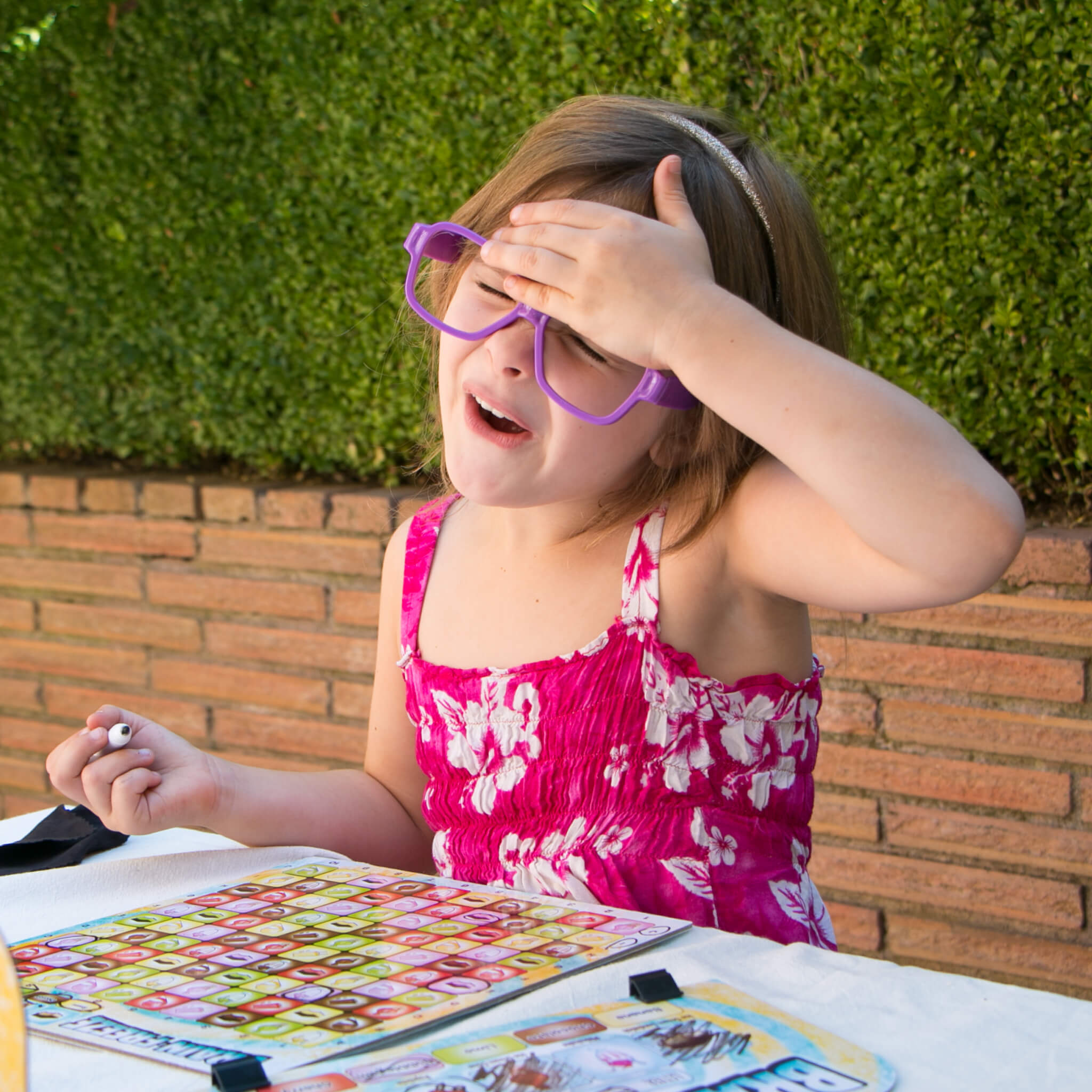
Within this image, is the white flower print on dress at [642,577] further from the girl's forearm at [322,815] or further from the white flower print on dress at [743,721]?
the girl's forearm at [322,815]

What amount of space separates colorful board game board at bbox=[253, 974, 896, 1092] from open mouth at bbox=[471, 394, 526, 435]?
67 centimetres

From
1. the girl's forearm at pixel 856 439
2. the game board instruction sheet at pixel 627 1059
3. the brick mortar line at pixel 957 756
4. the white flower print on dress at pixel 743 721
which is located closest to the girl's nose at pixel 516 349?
the girl's forearm at pixel 856 439

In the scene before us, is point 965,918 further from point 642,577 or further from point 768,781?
point 642,577

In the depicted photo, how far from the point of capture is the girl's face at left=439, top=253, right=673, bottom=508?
1296mm

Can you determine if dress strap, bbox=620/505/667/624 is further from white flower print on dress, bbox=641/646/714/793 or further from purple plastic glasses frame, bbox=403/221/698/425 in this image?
purple plastic glasses frame, bbox=403/221/698/425

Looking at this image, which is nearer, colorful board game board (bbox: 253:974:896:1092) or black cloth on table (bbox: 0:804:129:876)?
colorful board game board (bbox: 253:974:896:1092)

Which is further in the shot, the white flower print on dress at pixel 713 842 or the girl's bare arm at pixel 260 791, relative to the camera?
the white flower print on dress at pixel 713 842

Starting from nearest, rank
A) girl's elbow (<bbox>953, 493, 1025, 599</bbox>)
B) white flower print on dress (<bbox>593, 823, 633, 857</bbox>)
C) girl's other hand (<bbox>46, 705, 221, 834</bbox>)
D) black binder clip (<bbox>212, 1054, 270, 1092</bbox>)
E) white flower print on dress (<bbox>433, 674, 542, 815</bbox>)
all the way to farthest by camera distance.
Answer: black binder clip (<bbox>212, 1054, 270, 1092</bbox>) < girl's elbow (<bbox>953, 493, 1025, 599</bbox>) < girl's other hand (<bbox>46, 705, 221, 834</bbox>) < white flower print on dress (<bbox>593, 823, 633, 857</bbox>) < white flower print on dress (<bbox>433, 674, 542, 815</bbox>)

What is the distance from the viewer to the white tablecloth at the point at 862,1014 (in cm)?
79

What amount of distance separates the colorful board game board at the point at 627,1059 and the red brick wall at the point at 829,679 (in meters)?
1.64

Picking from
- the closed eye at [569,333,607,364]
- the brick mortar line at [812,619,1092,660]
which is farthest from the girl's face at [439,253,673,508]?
the brick mortar line at [812,619,1092,660]

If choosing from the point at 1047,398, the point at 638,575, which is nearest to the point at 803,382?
the point at 638,575

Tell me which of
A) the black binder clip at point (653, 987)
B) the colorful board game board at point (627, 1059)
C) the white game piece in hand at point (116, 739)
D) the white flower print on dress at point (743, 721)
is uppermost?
the white flower print on dress at point (743, 721)

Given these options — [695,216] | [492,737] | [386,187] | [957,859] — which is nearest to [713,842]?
[492,737]
